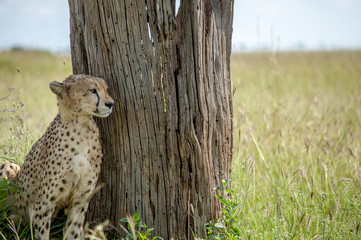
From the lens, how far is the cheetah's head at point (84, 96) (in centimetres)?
223

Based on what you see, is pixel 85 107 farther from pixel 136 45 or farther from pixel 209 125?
pixel 209 125

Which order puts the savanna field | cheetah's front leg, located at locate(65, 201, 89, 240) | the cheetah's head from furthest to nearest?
the savanna field → cheetah's front leg, located at locate(65, 201, 89, 240) → the cheetah's head

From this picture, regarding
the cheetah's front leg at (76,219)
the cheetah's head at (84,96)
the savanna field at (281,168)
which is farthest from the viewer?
the savanna field at (281,168)

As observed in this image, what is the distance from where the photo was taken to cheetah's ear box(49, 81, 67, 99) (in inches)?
88.0

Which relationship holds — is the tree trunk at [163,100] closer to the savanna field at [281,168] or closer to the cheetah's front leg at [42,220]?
the savanna field at [281,168]

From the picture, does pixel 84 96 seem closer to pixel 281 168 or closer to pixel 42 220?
pixel 42 220

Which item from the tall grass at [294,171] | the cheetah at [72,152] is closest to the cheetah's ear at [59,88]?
the cheetah at [72,152]

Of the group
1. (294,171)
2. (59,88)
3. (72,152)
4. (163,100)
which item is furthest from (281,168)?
(59,88)

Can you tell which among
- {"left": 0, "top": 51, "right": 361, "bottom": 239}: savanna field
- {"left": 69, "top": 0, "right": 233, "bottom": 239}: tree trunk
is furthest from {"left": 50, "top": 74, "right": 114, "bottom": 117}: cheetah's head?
{"left": 0, "top": 51, "right": 361, "bottom": 239}: savanna field

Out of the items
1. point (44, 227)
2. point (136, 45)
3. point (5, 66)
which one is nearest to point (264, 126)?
point (136, 45)

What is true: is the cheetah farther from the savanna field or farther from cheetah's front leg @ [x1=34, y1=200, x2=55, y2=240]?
the savanna field

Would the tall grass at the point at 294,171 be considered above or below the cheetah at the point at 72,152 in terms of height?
below

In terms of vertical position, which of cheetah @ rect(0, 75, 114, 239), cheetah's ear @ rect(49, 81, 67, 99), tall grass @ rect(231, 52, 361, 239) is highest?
cheetah's ear @ rect(49, 81, 67, 99)

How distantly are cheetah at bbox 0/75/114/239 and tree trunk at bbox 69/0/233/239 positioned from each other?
0.23m
